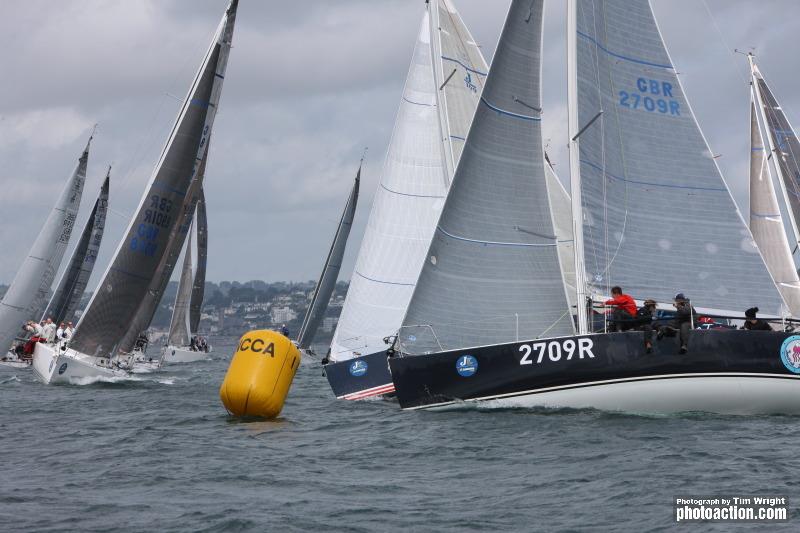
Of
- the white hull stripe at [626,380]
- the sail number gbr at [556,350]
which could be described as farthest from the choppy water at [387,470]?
the sail number gbr at [556,350]

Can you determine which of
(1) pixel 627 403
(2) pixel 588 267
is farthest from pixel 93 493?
(2) pixel 588 267

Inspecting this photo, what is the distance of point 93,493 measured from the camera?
1033 centimetres

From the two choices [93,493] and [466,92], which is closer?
[93,493]

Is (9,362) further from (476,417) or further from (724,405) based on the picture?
(724,405)

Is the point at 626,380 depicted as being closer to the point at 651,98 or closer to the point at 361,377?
the point at 651,98

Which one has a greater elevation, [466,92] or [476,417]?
[466,92]

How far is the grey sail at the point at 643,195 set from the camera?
1689 centimetres

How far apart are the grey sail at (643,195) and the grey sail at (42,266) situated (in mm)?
22147

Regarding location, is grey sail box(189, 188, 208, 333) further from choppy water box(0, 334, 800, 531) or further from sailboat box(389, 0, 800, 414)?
choppy water box(0, 334, 800, 531)

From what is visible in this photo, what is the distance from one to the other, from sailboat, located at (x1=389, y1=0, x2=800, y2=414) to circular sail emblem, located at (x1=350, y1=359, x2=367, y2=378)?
4.69 meters

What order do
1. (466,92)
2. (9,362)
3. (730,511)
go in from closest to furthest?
(730,511) → (466,92) → (9,362)

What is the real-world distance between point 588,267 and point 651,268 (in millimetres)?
1181

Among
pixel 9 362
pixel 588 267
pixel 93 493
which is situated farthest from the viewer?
pixel 9 362

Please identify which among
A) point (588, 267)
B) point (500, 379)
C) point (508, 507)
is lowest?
point (508, 507)
